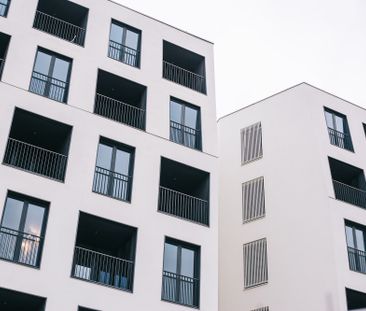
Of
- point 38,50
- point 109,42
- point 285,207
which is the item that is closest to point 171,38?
point 109,42

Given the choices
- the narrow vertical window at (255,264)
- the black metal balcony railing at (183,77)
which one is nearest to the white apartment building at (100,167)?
the black metal balcony railing at (183,77)

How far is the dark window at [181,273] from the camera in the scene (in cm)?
2570

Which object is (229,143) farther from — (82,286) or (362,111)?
(82,286)

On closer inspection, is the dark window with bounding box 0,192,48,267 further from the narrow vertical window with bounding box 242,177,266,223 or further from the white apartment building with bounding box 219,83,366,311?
the narrow vertical window with bounding box 242,177,266,223

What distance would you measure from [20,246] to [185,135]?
10180 mm

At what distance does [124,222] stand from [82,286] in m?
3.45

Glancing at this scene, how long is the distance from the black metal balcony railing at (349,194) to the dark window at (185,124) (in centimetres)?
891

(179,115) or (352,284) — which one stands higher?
(179,115)

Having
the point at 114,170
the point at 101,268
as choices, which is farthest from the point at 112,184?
the point at 101,268

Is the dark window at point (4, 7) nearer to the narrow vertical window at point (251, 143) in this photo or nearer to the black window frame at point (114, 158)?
the black window frame at point (114, 158)

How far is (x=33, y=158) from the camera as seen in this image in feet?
89.8

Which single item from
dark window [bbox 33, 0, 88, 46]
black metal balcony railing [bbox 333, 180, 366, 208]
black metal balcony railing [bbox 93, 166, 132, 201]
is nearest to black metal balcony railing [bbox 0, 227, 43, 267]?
black metal balcony railing [bbox 93, 166, 132, 201]

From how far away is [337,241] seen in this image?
32.0 metres

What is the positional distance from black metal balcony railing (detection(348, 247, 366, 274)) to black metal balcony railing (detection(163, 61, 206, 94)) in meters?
11.1
